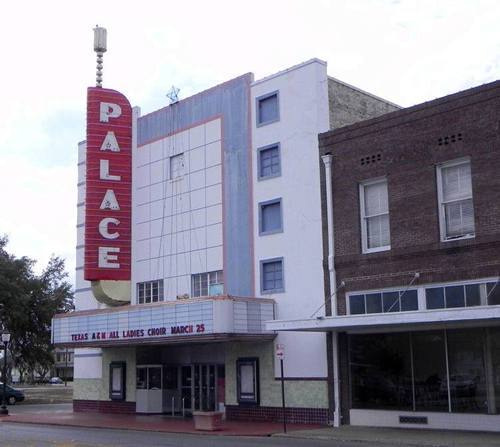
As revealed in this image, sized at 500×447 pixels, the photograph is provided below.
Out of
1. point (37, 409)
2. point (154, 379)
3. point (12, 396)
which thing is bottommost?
point (37, 409)

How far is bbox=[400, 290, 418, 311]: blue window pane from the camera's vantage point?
2512 cm

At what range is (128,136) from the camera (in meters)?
35.2

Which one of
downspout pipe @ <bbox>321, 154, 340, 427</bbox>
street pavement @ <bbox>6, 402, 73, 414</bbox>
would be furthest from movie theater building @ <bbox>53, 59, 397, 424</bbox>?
street pavement @ <bbox>6, 402, 73, 414</bbox>

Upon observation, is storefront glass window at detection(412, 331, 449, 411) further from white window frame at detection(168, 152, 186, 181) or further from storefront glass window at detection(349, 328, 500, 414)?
white window frame at detection(168, 152, 186, 181)

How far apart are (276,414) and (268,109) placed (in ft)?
37.9

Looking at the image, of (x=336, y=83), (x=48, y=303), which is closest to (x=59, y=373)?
(x=48, y=303)

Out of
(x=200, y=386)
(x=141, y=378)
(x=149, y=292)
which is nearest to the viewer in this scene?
(x=200, y=386)

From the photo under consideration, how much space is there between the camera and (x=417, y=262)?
992 inches

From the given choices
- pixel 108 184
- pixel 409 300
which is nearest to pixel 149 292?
pixel 108 184

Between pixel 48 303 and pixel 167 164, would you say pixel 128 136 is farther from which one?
pixel 48 303

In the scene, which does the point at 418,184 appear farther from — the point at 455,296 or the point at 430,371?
the point at 430,371

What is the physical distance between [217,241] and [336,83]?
7.80m

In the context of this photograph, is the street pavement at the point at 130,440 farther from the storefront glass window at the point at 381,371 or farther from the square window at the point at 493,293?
the square window at the point at 493,293

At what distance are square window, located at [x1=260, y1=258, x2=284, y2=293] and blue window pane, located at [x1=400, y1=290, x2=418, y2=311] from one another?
549 cm
